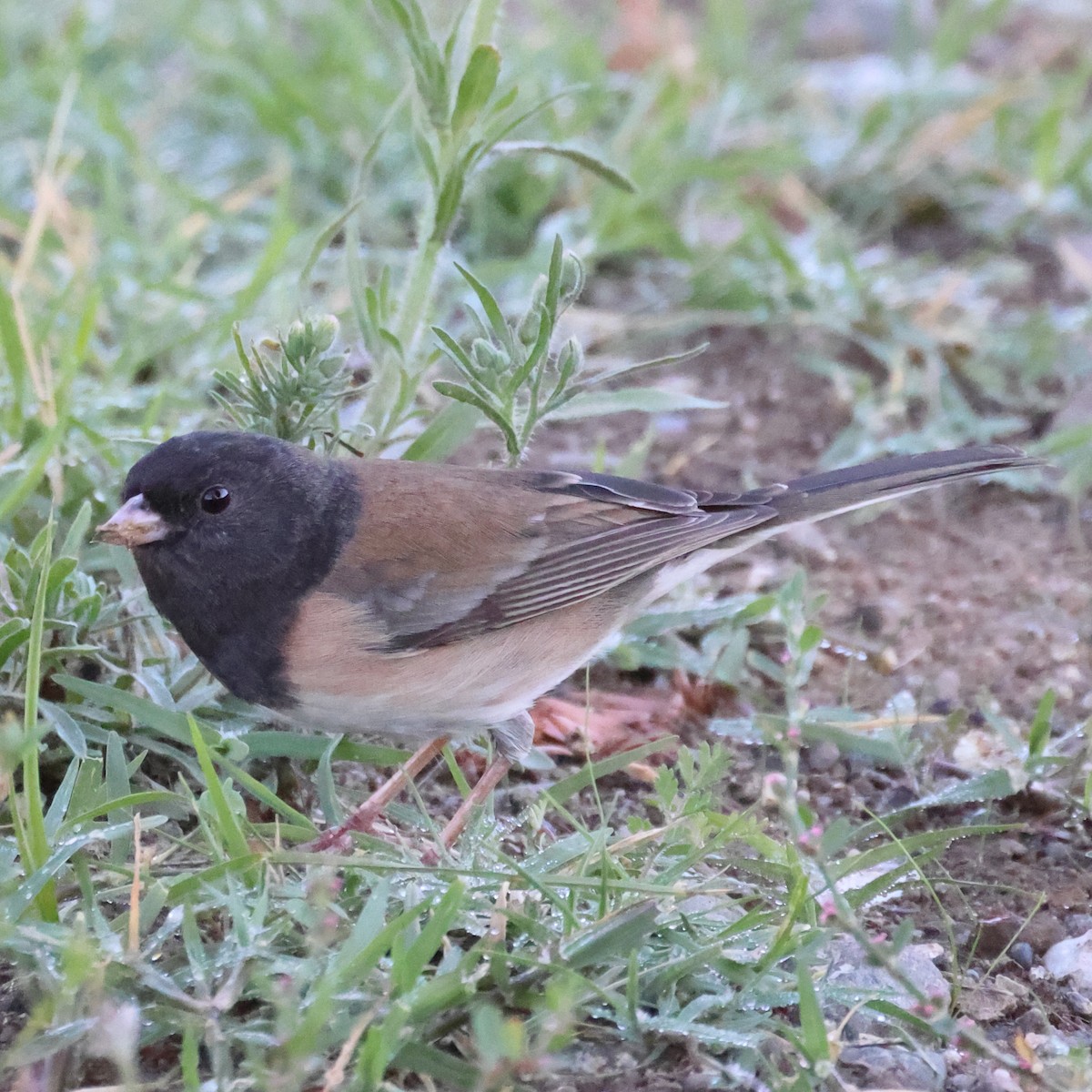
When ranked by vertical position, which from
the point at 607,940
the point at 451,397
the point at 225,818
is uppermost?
the point at 451,397

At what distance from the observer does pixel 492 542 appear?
2629mm

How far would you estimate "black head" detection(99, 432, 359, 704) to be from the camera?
8.01 ft

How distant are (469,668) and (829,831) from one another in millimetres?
885

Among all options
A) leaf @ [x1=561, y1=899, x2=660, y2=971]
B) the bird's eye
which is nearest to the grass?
leaf @ [x1=561, y1=899, x2=660, y2=971]

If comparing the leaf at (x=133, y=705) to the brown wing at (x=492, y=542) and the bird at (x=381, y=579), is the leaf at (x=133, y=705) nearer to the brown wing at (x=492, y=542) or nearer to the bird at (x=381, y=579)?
the bird at (x=381, y=579)

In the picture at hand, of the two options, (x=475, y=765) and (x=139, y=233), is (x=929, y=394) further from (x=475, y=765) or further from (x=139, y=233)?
(x=139, y=233)

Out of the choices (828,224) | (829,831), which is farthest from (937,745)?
(828,224)

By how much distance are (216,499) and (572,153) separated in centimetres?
102

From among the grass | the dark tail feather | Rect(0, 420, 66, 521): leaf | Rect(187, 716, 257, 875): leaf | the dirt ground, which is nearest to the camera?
the grass

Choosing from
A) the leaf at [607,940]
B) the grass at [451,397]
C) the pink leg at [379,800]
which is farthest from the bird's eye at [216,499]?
the leaf at [607,940]

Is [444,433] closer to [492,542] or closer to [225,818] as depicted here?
[492,542]

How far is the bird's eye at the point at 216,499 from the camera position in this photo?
8.21 ft

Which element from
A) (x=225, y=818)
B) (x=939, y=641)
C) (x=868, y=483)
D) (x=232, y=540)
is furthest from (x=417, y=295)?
(x=939, y=641)

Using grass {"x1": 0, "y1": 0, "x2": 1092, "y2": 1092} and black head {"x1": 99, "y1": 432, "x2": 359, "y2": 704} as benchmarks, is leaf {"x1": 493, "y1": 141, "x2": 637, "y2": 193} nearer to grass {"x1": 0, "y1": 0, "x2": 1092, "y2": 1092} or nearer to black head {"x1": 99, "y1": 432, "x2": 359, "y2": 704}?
grass {"x1": 0, "y1": 0, "x2": 1092, "y2": 1092}
